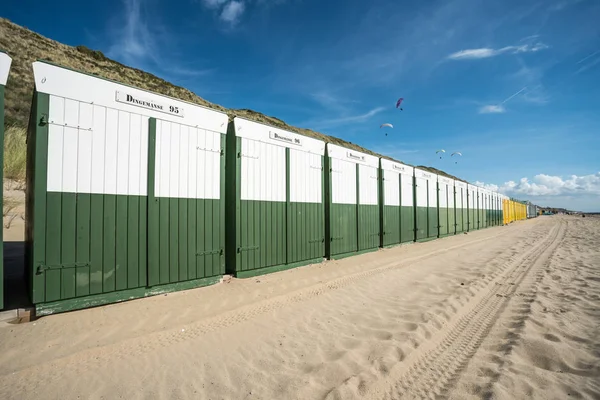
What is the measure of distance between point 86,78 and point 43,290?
3129mm

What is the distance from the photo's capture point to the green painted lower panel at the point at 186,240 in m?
5.25

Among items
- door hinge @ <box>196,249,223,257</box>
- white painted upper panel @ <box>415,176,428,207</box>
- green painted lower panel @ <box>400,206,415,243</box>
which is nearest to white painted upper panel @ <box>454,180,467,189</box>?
white painted upper panel @ <box>415,176,428,207</box>

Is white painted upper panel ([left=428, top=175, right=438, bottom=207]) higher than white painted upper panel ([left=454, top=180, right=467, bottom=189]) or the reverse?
the reverse

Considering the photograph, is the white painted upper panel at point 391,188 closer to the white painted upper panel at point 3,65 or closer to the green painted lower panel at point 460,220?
the green painted lower panel at point 460,220

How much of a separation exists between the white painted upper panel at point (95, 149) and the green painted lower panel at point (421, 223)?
502 inches

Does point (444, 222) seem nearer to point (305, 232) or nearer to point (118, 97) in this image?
point (305, 232)

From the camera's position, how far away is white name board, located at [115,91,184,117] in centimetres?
491

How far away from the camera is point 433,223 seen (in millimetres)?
16312

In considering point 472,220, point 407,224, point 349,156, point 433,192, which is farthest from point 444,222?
point 349,156

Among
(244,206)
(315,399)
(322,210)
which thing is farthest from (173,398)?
(322,210)

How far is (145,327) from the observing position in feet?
13.1

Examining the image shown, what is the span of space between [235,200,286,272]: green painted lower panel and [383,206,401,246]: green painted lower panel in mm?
5700

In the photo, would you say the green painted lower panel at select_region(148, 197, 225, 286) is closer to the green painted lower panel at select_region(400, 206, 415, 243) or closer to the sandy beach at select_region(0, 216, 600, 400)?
the sandy beach at select_region(0, 216, 600, 400)

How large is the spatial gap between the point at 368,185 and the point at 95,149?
8.47 m
